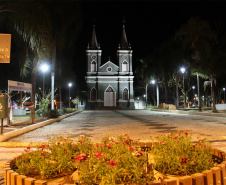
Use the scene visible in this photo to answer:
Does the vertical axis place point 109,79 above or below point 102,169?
above

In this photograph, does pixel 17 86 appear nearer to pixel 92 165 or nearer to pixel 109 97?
pixel 92 165

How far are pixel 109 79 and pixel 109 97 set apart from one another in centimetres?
445

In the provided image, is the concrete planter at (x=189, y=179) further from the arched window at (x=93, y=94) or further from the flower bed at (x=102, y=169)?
the arched window at (x=93, y=94)

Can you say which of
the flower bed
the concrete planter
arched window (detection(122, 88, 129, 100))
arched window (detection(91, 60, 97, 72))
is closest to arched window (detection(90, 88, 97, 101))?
arched window (detection(91, 60, 97, 72))

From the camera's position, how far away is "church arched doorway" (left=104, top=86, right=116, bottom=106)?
56344mm

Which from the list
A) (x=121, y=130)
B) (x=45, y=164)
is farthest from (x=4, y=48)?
(x=121, y=130)

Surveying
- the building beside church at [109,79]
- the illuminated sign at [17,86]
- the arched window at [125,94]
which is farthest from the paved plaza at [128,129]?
the arched window at [125,94]

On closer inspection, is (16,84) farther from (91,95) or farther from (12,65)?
(91,95)

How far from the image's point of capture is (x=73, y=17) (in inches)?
600

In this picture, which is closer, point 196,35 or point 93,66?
point 196,35

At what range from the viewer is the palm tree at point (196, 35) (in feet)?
74.1

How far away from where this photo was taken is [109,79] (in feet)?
186

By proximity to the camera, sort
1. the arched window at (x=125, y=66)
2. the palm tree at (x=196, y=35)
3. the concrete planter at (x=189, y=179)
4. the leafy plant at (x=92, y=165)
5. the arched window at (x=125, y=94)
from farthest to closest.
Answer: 1. the arched window at (x=125, y=66)
2. the arched window at (x=125, y=94)
3. the palm tree at (x=196, y=35)
4. the leafy plant at (x=92, y=165)
5. the concrete planter at (x=189, y=179)

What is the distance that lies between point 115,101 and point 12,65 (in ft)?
123
